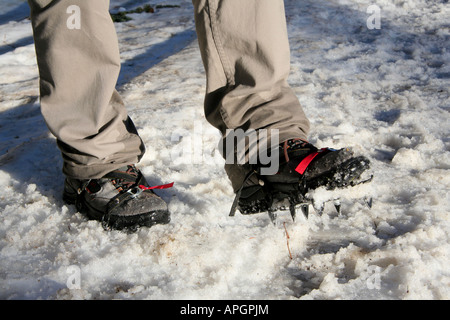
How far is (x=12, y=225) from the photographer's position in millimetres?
1754

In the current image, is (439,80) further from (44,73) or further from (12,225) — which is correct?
(12,225)

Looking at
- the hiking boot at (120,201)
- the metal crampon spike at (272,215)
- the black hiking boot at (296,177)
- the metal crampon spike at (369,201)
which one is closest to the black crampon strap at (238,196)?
the black hiking boot at (296,177)

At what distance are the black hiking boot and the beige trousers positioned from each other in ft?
0.41

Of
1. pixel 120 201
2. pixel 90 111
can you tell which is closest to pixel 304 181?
pixel 120 201

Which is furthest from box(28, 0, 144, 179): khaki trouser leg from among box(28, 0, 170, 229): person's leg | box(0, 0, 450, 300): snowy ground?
box(0, 0, 450, 300): snowy ground

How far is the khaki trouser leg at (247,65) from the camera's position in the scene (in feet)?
5.27

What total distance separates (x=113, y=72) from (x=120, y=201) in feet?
1.63

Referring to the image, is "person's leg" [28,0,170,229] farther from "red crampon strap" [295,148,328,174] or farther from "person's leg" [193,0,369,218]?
"red crampon strap" [295,148,328,174]

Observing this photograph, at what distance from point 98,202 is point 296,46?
2915mm

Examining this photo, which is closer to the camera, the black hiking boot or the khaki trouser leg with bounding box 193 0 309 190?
the black hiking boot

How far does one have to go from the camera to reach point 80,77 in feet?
5.32

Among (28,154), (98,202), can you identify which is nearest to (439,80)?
(98,202)

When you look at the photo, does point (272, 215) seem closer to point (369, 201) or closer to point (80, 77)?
point (369, 201)

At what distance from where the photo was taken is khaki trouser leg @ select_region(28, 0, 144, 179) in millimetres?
1546
